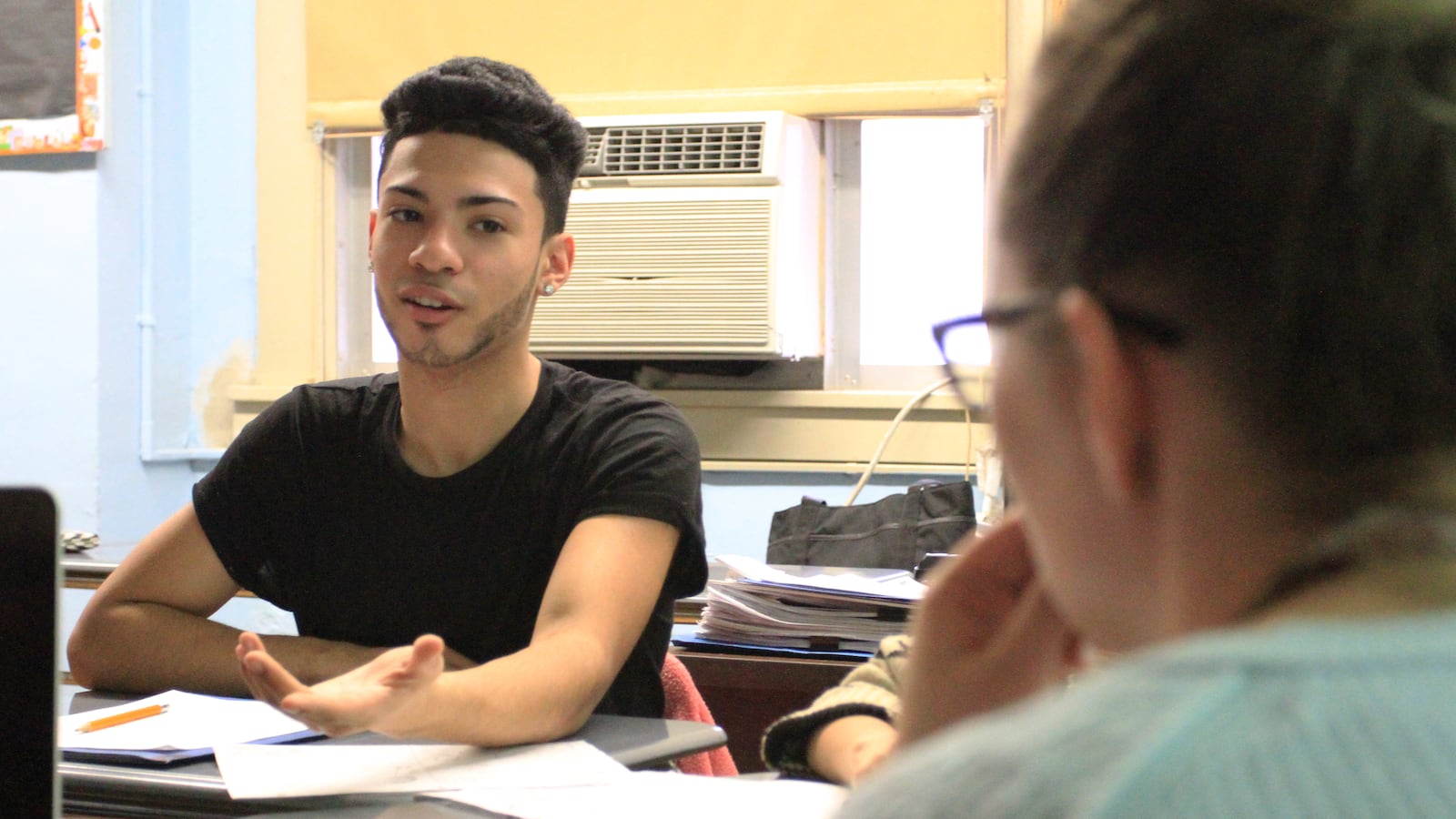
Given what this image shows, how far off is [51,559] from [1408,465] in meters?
0.62

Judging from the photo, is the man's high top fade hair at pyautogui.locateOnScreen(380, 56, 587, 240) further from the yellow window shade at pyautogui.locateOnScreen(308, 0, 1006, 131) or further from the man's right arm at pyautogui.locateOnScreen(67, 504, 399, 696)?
the yellow window shade at pyautogui.locateOnScreen(308, 0, 1006, 131)

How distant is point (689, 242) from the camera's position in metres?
3.11

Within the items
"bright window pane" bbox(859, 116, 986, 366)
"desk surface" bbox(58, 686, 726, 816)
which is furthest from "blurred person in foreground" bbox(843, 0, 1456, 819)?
"bright window pane" bbox(859, 116, 986, 366)

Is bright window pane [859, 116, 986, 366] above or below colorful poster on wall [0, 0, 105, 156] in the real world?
below

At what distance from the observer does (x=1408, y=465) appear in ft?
1.23

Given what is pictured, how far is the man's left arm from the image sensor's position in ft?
3.38

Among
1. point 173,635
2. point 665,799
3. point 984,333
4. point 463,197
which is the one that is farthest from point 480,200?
point 984,333

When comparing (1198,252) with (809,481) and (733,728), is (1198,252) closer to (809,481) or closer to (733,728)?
(733,728)

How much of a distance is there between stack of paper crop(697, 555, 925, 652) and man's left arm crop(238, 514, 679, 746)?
0.92 ft

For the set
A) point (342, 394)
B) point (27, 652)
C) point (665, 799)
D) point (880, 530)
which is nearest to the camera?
point (27, 652)

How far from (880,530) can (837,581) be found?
528 millimetres

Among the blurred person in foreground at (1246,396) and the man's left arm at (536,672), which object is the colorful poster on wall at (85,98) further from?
the blurred person in foreground at (1246,396)

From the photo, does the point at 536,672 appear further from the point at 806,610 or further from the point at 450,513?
the point at 806,610

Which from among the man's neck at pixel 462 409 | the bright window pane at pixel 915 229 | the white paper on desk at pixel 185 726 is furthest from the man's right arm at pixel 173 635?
the bright window pane at pixel 915 229
